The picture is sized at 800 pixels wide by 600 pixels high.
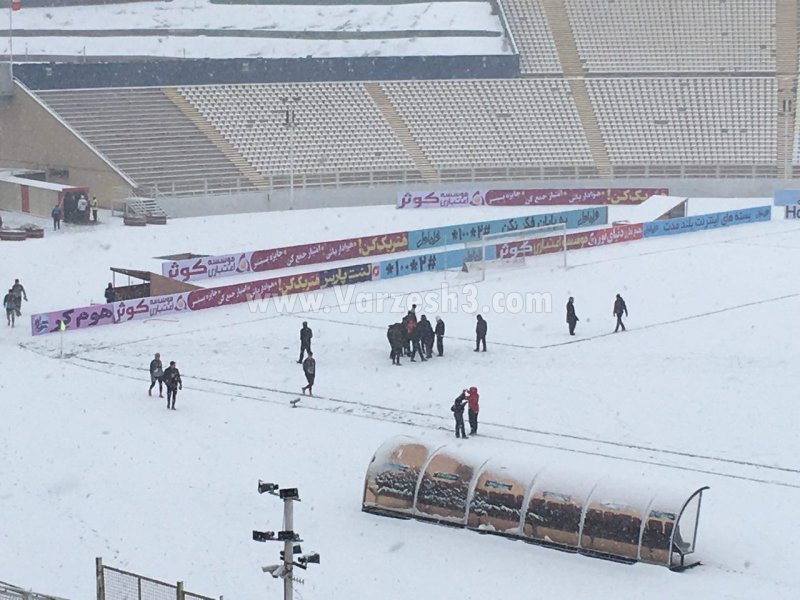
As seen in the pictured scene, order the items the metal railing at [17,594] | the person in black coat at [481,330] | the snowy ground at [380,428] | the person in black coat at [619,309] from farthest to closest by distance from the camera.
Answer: the person in black coat at [619,309], the person in black coat at [481,330], the snowy ground at [380,428], the metal railing at [17,594]

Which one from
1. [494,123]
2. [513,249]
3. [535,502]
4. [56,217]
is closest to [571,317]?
[513,249]

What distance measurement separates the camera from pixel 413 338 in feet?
115

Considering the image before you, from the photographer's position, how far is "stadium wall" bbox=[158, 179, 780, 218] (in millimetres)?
56750

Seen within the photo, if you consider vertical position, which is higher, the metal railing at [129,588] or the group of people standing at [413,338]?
the group of people standing at [413,338]

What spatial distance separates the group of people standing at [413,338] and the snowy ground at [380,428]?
17.6 inches

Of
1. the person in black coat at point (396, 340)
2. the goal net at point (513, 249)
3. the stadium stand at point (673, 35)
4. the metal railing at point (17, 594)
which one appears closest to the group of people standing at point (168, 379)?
the person in black coat at point (396, 340)

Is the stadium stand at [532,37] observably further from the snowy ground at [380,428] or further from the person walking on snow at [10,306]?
the person walking on snow at [10,306]

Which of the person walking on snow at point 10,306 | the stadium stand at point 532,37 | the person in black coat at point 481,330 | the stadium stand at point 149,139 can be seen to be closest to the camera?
the person in black coat at point 481,330

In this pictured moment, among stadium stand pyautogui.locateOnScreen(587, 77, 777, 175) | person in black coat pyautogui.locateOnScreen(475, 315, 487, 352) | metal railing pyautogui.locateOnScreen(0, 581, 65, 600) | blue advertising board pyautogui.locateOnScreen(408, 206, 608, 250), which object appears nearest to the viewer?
metal railing pyautogui.locateOnScreen(0, 581, 65, 600)

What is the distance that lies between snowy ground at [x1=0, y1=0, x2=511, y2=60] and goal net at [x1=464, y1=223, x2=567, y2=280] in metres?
24.5

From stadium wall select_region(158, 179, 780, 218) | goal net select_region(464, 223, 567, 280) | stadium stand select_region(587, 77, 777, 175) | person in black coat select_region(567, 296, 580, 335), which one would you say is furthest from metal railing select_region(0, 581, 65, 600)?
stadium stand select_region(587, 77, 777, 175)

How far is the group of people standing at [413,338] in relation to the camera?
3481cm

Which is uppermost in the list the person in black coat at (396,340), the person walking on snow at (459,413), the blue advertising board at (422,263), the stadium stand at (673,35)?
the stadium stand at (673,35)
